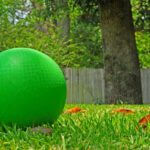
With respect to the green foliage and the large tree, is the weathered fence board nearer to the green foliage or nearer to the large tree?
the green foliage

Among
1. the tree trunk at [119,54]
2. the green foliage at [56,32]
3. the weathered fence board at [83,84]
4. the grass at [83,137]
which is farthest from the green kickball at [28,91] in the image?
the weathered fence board at [83,84]

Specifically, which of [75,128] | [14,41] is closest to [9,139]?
[75,128]

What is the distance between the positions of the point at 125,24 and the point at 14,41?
9392 millimetres

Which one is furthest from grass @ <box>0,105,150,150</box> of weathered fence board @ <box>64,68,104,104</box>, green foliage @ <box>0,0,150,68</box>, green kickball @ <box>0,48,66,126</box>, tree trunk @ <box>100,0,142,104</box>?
weathered fence board @ <box>64,68,104,104</box>

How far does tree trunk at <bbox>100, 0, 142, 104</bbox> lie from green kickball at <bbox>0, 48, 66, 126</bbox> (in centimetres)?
773

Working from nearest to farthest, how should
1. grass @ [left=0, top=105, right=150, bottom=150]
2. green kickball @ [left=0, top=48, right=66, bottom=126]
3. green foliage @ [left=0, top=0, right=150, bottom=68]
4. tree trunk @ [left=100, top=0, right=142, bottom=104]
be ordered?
grass @ [left=0, top=105, right=150, bottom=150]
green kickball @ [left=0, top=48, right=66, bottom=126]
tree trunk @ [left=100, top=0, right=142, bottom=104]
green foliage @ [left=0, top=0, right=150, bottom=68]

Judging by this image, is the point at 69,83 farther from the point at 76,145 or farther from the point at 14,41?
the point at 76,145

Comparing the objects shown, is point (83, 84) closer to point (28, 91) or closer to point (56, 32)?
point (56, 32)

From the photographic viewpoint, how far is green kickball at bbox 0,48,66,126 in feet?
12.9

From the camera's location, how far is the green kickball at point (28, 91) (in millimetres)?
3928

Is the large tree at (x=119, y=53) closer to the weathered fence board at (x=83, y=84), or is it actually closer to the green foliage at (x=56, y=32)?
the green foliage at (x=56, y=32)

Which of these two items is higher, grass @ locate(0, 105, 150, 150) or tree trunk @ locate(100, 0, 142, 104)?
tree trunk @ locate(100, 0, 142, 104)

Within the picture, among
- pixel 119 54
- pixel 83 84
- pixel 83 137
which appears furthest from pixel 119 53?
pixel 83 84

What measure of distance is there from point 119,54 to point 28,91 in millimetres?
8016
